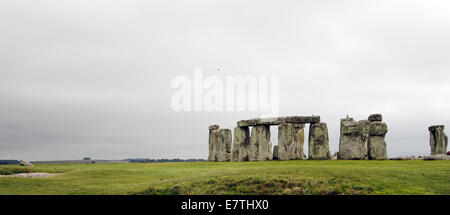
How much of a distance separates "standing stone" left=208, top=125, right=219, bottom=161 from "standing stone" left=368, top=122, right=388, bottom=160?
15425 mm

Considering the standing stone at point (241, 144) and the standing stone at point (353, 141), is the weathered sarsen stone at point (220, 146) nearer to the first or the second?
the standing stone at point (241, 144)

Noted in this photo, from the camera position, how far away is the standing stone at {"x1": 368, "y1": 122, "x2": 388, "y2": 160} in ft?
106

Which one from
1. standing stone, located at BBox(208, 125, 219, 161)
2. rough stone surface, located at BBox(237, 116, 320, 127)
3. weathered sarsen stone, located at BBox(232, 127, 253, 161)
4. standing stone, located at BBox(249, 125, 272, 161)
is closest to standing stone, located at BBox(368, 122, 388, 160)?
rough stone surface, located at BBox(237, 116, 320, 127)

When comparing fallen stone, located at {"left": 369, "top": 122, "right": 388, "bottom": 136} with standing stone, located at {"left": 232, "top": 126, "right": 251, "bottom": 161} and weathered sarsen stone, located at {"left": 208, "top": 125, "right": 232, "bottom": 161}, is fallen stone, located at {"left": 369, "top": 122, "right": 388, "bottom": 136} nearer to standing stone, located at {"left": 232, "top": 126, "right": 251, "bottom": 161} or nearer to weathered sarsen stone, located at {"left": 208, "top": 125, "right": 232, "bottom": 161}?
standing stone, located at {"left": 232, "top": 126, "right": 251, "bottom": 161}

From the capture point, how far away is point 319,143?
3394 cm

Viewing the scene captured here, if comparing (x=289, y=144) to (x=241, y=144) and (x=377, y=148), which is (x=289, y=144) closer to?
(x=241, y=144)

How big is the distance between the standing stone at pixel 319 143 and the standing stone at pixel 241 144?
648cm

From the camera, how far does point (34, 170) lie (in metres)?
32.6

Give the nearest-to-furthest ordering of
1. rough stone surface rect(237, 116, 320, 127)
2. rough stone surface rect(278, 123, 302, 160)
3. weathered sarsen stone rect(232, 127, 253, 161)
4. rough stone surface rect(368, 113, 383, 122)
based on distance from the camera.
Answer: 1. rough stone surface rect(368, 113, 383, 122)
2. rough stone surface rect(278, 123, 302, 160)
3. rough stone surface rect(237, 116, 320, 127)
4. weathered sarsen stone rect(232, 127, 253, 161)

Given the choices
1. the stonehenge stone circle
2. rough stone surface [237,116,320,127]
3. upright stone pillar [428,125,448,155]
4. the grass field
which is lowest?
the grass field

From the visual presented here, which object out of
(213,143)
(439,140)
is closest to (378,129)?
(439,140)

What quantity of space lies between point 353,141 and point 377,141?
1.86 metres

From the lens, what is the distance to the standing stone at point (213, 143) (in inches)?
1616
